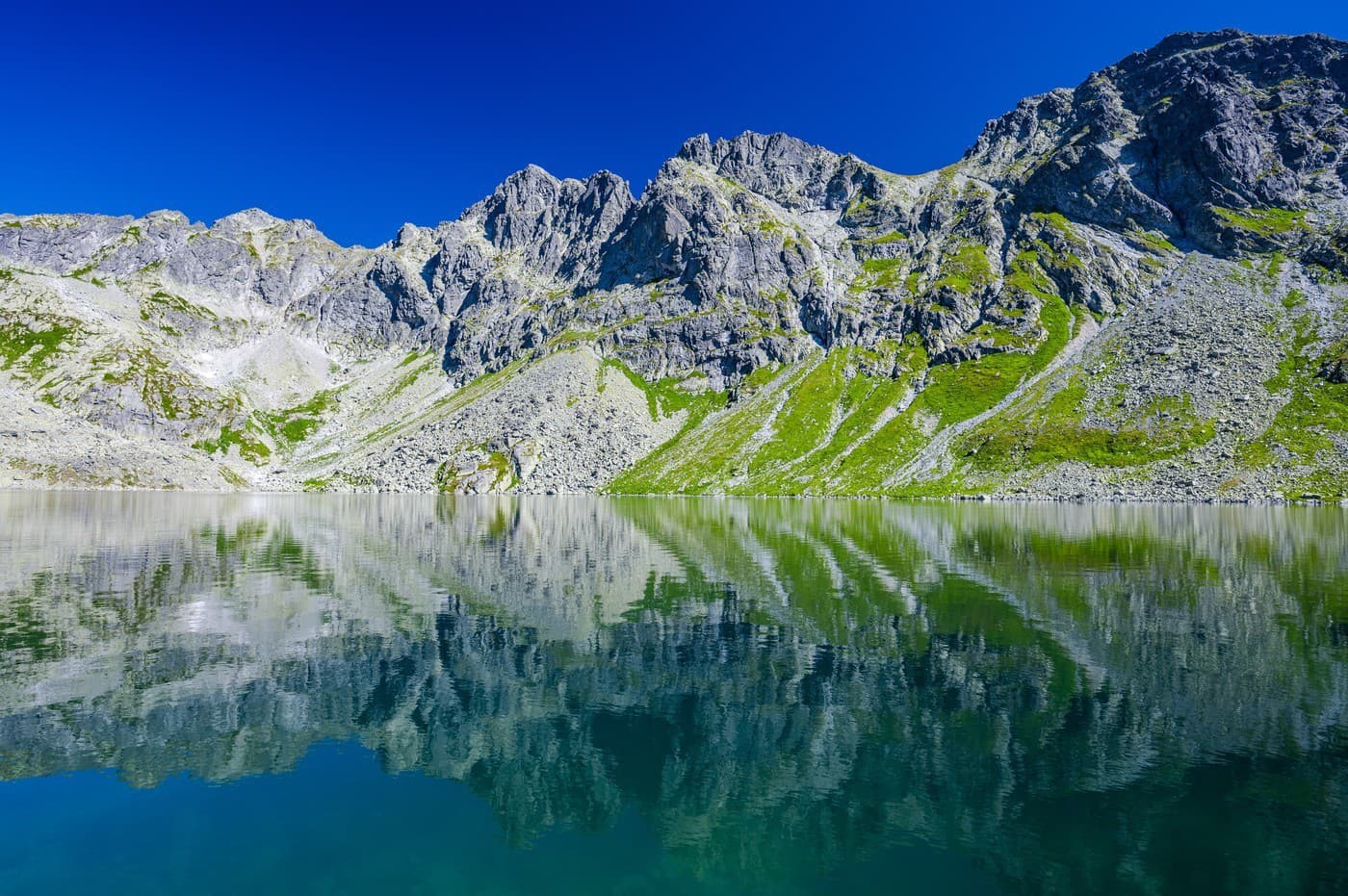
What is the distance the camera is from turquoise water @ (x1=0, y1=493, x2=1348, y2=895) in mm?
15609

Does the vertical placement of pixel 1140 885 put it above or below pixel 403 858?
above

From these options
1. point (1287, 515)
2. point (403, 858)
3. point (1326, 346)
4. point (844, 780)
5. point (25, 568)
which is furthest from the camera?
point (1326, 346)

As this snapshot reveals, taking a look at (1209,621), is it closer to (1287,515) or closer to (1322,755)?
(1322,755)

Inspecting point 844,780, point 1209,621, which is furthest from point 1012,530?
point 844,780

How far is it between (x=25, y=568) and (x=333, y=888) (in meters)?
56.5

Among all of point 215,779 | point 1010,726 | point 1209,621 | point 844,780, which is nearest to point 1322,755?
point 1010,726

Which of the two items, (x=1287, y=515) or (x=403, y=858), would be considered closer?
(x=403, y=858)

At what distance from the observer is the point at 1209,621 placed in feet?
120

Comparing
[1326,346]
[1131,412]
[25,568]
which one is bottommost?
[25,568]

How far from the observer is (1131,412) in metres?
192

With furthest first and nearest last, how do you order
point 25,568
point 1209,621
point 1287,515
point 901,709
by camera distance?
1. point 1287,515
2. point 25,568
3. point 1209,621
4. point 901,709

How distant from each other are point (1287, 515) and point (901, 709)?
11958 cm

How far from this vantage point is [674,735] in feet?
73.4

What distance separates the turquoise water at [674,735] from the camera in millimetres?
15609
